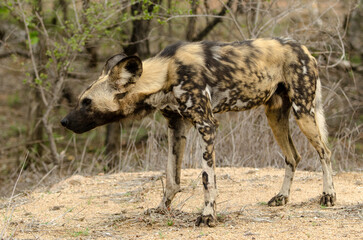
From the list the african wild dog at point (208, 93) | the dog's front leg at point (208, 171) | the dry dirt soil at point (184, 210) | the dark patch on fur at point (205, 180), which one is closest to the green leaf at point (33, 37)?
the dry dirt soil at point (184, 210)

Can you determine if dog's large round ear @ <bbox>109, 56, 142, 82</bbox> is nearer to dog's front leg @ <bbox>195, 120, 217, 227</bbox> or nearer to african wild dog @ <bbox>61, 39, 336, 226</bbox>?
african wild dog @ <bbox>61, 39, 336, 226</bbox>

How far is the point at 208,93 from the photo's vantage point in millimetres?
3779

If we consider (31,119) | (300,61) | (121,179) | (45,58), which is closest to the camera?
(300,61)

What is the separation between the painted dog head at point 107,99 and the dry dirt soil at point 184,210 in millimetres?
638

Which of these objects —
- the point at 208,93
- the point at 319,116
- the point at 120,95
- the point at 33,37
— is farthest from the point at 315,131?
the point at 33,37

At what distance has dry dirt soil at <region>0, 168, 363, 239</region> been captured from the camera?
3.39m

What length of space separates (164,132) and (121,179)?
1.22m

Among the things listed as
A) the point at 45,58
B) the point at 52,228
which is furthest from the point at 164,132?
the point at 52,228

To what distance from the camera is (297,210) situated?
396 cm

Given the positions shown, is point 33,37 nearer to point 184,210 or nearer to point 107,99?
point 107,99

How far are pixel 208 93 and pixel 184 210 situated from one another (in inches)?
38.9

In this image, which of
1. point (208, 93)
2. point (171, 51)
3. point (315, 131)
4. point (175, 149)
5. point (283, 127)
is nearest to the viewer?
point (208, 93)

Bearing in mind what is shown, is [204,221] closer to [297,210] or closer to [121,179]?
[297,210]

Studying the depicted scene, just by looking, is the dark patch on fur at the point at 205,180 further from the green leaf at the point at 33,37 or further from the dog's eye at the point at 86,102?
the green leaf at the point at 33,37
